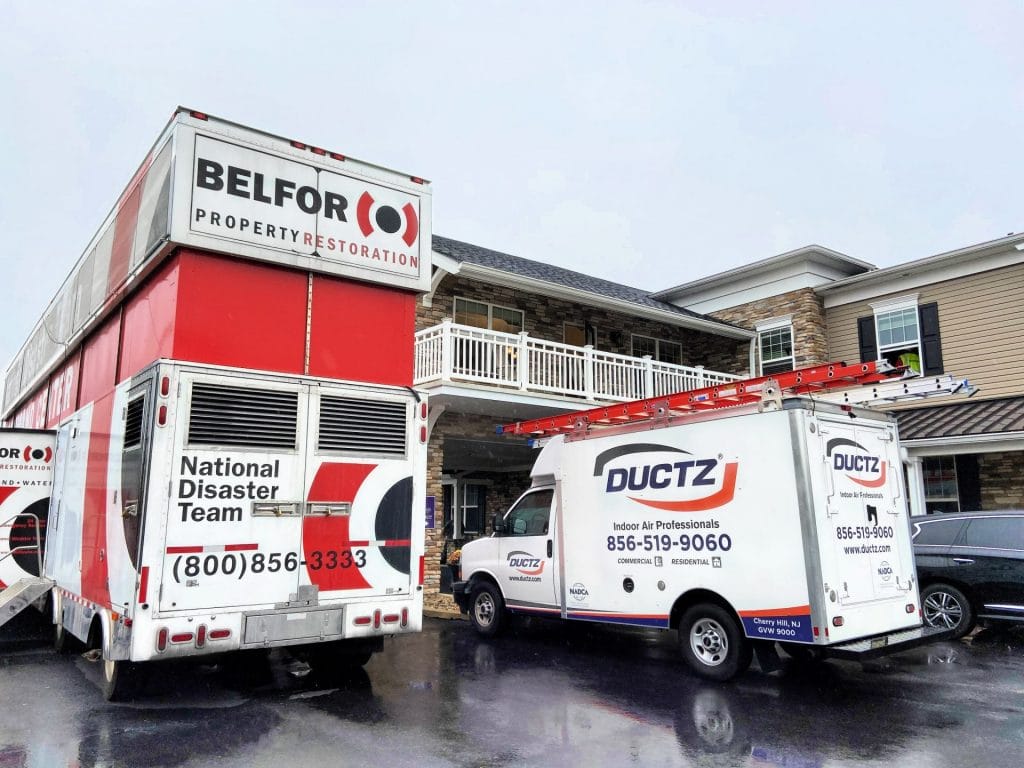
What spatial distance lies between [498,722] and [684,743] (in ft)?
4.77

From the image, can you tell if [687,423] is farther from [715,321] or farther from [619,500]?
[715,321]

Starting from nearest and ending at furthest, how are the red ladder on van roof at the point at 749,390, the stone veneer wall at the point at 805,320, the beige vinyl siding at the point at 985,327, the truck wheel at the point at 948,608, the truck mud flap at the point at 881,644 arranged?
the truck mud flap at the point at 881,644
the red ladder on van roof at the point at 749,390
the truck wheel at the point at 948,608
the beige vinyl siding at the point at 985,327
the stone veneer wall at the point at 805,320

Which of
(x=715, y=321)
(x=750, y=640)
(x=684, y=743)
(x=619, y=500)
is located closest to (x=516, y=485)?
(x=715, y=321)

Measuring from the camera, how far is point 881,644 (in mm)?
7023

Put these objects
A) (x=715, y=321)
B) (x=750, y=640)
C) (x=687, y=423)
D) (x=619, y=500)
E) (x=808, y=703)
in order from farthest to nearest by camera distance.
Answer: (x=715, y=321) → (x=619, y=500) → (x=687, y=423) → (x=750, y=640) → (x=808, y=703)

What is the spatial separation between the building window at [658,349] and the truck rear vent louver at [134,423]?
14714 mm

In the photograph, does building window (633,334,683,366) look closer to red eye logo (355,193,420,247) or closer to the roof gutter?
the roof gutter

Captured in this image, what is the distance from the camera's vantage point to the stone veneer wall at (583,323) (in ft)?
53.4

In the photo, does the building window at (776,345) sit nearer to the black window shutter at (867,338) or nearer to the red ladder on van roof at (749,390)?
the black window shutter at (867,338)

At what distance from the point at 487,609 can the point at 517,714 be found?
13.2 ft

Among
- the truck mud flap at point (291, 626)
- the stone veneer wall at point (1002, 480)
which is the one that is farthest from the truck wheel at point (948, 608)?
the stone veneer wall at point (1002, 480)

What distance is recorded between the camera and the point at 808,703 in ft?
22.1

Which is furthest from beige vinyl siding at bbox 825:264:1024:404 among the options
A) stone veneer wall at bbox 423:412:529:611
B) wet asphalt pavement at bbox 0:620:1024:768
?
stone veneer wall at bbox 423:412:529:611

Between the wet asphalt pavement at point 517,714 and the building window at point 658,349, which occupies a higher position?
the building window at point 658,349
